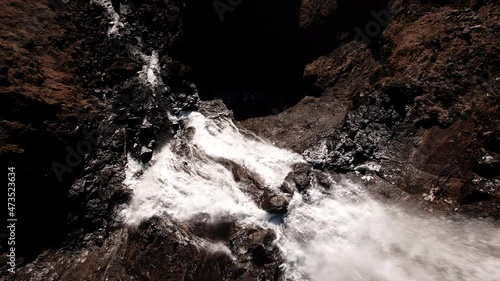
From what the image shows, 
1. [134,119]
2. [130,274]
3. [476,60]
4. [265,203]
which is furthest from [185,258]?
[476,60]

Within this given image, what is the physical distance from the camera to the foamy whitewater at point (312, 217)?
9742 mm

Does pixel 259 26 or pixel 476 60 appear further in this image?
pixel 259 26

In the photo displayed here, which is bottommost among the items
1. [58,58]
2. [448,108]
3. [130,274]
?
[130,274]

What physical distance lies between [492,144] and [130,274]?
12.5 meters

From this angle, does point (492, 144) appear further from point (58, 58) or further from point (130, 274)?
point (58, 58)

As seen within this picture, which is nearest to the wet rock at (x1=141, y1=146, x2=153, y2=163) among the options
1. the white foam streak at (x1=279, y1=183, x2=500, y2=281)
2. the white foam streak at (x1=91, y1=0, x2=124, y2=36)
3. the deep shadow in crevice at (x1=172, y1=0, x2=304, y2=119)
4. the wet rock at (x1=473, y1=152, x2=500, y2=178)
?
the deep shadow in crevice at (x1=172, y1=0, x2=304, y2=119)

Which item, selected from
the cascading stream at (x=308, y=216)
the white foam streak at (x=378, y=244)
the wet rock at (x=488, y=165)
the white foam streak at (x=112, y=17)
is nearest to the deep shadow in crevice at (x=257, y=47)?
the cascading stream at (x=308, y=216)

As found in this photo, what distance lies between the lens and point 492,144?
34.4 feet

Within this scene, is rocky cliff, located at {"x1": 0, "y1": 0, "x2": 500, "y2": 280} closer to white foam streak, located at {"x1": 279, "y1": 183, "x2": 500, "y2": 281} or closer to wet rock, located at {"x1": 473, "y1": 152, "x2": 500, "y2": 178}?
wet rock, located at {"x1": 473, "y1": 152, "x2": 500, "y2": 178}

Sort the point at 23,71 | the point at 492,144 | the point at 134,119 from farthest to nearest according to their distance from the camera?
Answer: the point at 134,119 < the point at 23,71 < the point at 492,144

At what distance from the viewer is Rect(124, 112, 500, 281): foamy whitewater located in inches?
384

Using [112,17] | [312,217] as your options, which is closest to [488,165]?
[312,217]

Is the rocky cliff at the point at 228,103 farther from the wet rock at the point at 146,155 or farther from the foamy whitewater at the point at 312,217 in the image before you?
the foamy whitewater at the point at 312,217

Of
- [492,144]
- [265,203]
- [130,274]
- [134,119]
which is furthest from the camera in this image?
[134,119]
